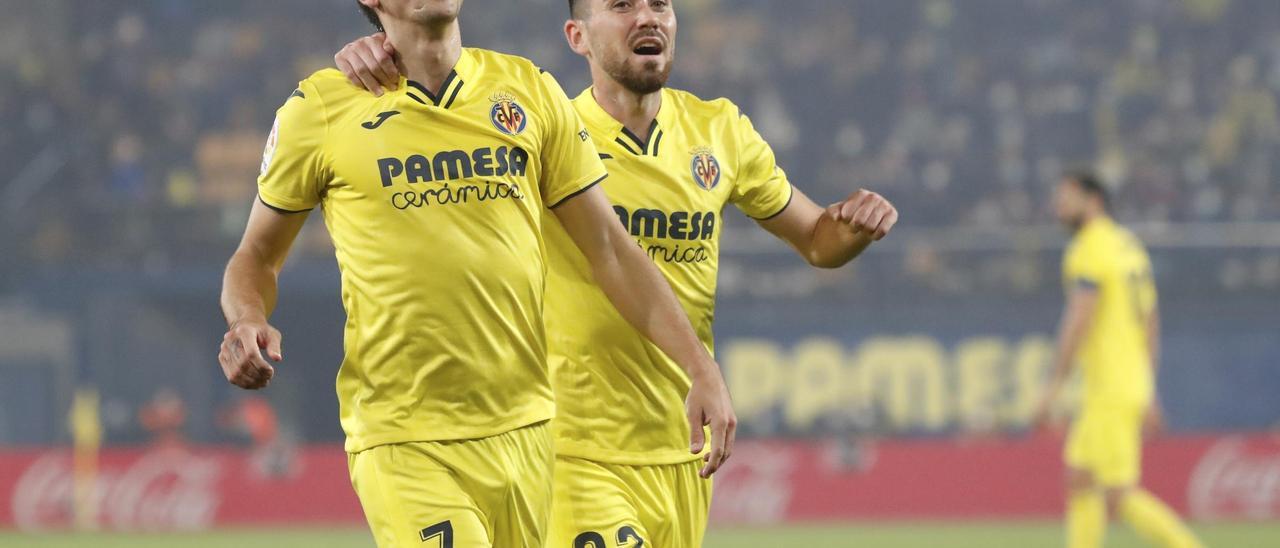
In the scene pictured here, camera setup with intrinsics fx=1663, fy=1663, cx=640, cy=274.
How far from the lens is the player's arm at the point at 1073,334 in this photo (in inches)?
359

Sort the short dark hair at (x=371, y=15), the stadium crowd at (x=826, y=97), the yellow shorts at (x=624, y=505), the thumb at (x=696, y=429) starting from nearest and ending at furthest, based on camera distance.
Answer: the thumb at (x=696, y=429) → the short dark hair at (x=371, y=15) → the yellow shorts at (x=624, y=505) → the stadium crowd at (x=826, y=97)

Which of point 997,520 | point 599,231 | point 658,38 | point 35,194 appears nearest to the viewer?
point 599,231

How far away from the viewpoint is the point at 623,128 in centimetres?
454

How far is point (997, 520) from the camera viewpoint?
13.6 meters

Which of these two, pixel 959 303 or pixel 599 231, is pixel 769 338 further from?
pixel 599 231

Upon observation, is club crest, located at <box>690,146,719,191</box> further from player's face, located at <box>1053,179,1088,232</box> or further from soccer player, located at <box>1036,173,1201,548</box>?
player's face, located at <box>1053,179,1088,232</box>

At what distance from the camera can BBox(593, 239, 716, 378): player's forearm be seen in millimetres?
3488

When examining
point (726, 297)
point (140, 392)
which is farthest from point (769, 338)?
point (140, 392)

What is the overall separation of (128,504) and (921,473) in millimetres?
6562

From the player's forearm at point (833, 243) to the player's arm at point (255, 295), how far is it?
153 cm

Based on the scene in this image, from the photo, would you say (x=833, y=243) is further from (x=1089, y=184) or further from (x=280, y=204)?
(x=1089, y=184)

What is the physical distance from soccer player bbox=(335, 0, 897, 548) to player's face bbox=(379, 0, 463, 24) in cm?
92

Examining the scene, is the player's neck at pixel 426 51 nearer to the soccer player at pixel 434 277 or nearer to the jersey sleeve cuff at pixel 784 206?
the soccer player at pixel 434 277

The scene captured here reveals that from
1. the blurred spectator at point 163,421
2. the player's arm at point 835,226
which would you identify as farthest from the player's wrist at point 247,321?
the blurred spectator at point 163,421
